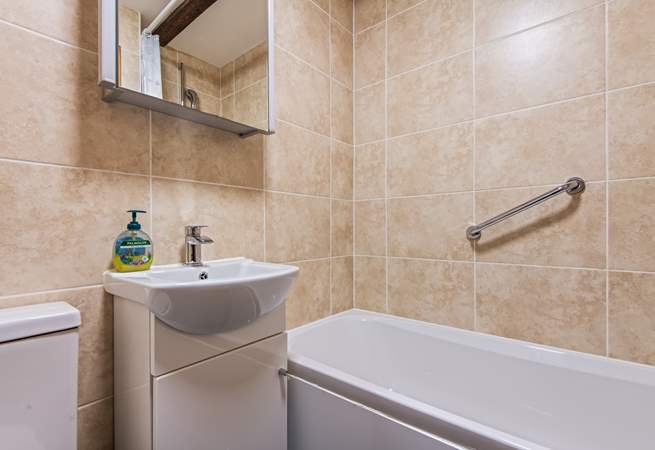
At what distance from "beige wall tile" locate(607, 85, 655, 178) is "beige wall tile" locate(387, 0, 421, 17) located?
39.0 inches

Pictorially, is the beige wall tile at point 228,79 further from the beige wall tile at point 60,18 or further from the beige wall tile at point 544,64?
the beige wall tile at point 544,64

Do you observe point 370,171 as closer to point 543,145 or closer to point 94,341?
point 543,145

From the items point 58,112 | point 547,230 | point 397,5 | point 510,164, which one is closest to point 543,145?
point 510,164

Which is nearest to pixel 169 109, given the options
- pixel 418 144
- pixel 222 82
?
pixel 222 82

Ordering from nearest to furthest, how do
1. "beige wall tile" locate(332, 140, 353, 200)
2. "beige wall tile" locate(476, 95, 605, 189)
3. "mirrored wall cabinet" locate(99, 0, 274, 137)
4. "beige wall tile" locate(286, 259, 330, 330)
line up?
"mirrored wall cabinet" locate(99, 0, 274, 137), "beige wall tile" locate(476, 95, 605, 189), "beige wall tile" locate(286, 259, 330, 330), "beige wall tile" locate(332, 140, 353, 200)

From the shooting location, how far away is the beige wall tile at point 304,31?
1451mm

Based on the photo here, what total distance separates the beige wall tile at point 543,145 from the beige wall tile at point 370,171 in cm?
49

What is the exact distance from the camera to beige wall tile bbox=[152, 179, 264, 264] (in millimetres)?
1044

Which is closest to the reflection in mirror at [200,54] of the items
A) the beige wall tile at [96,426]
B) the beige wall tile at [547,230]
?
the beige wall tile at [96,426]

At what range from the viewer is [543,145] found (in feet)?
4.09

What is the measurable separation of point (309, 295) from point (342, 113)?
1.00m

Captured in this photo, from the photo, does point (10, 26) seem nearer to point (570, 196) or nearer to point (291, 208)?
point (291, 208)

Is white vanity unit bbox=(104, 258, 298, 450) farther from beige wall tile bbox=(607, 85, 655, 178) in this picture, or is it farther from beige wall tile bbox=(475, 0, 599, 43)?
beige wall tile bbox=(475, 0, 599, 43)

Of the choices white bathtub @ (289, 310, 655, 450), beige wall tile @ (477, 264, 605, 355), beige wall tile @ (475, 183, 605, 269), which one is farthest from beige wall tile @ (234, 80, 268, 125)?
beige wall tile @ (477, 264, 605, 355)
